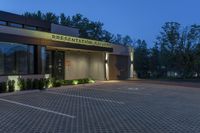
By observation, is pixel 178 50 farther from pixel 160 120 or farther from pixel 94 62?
pixel 160 120

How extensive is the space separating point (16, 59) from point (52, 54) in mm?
8218

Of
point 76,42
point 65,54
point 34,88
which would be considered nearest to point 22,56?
point 34,88

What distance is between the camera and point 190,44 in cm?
4819

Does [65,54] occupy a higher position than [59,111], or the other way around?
[65,54]

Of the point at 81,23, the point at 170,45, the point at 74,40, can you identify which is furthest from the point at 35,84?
the point at 81,23

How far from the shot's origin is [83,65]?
35.4 m

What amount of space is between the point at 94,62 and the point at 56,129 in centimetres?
2581

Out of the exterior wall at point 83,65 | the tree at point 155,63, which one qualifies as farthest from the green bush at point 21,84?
the tree at point 155,63

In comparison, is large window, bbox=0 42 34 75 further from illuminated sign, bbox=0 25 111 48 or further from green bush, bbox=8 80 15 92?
green bush, bbox=8 80 15 92

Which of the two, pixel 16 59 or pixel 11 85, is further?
pixel 16 59

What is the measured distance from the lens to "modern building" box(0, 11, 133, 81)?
2256cm

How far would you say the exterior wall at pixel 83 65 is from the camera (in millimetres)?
33250

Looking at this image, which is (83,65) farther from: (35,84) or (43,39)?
(35,84)

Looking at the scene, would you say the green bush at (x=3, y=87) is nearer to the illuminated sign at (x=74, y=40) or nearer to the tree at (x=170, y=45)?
the illuminated sign at (x=74, y=40)
